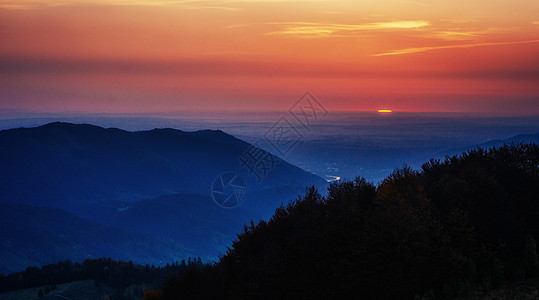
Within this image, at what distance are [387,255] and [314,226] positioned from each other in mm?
9177

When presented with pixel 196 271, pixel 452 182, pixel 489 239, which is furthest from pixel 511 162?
pixel 196 271

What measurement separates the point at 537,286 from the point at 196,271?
34762mm

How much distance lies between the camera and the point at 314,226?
4916 centimetres

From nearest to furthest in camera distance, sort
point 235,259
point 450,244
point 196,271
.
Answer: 1. point 450,244
2. point 235,259
3. point 196,271

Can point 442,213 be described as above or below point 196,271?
above

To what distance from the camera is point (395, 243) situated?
4144 cm

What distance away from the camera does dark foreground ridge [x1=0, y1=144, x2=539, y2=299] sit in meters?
39.9


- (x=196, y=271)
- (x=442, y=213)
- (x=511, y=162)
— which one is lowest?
(x=196, y=271)

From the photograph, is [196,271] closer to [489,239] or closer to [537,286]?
[489,239]

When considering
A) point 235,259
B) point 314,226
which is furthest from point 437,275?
point 235,259

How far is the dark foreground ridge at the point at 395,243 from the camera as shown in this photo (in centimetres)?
3991

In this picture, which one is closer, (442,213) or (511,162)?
(442,213)

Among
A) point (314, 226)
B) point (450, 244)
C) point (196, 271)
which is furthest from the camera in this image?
point (196, 271)

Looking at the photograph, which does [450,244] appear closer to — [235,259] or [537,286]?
[537,286]
